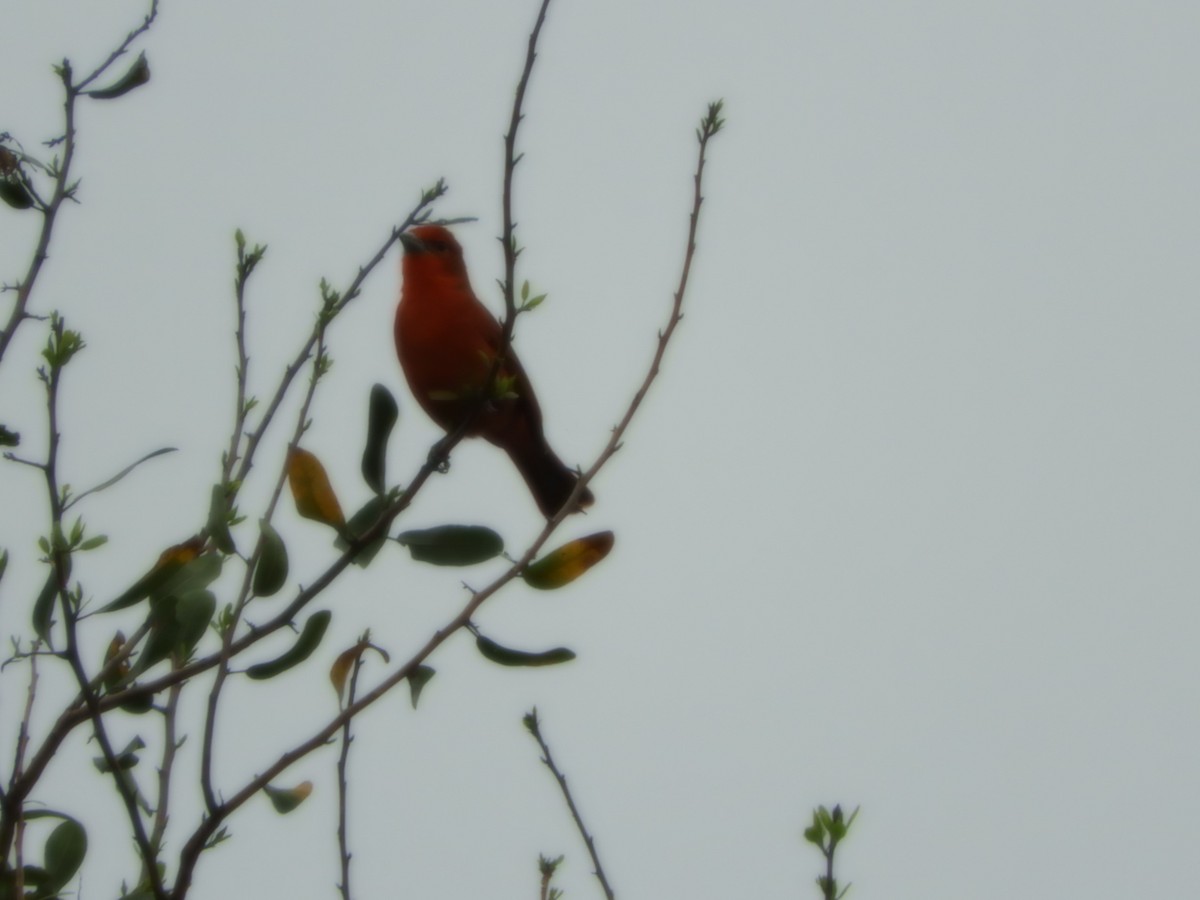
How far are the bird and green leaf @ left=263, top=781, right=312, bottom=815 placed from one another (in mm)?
2167

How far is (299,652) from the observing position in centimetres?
252

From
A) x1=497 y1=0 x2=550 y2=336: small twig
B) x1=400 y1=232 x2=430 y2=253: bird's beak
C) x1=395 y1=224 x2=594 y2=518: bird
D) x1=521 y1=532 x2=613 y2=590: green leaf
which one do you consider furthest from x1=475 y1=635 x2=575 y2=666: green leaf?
x1=400 y1=232 x2=430 y2=253: bird's beak

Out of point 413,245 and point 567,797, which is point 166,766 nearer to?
point 567,797

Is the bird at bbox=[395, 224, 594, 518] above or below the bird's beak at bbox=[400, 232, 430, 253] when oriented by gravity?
below

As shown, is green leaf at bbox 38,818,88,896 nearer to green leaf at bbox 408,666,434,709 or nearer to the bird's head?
green leaf at bbox 408,666,434,709

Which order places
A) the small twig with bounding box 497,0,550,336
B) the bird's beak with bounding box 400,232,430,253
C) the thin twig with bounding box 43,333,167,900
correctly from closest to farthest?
the thin twig with bounding box 43,333,167,900 < the small twig with bounding box 497,0,550,336 < the bird's beak with bounding box 400,232,430,253

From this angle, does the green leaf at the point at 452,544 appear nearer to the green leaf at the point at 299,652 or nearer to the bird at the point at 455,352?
the green leaf at the point at 299,652

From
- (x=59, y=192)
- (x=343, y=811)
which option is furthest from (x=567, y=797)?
(x=59, y=192)

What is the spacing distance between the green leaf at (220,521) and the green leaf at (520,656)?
1.66 ft

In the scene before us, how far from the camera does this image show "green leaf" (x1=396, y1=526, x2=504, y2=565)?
2701 mm

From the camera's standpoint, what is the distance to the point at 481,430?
578 cm

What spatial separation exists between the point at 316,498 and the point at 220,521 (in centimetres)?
24

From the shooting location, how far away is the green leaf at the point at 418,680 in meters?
2.41

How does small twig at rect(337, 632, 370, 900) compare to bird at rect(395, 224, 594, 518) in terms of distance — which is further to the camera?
bird at rect(395, 224, 594, 518)
